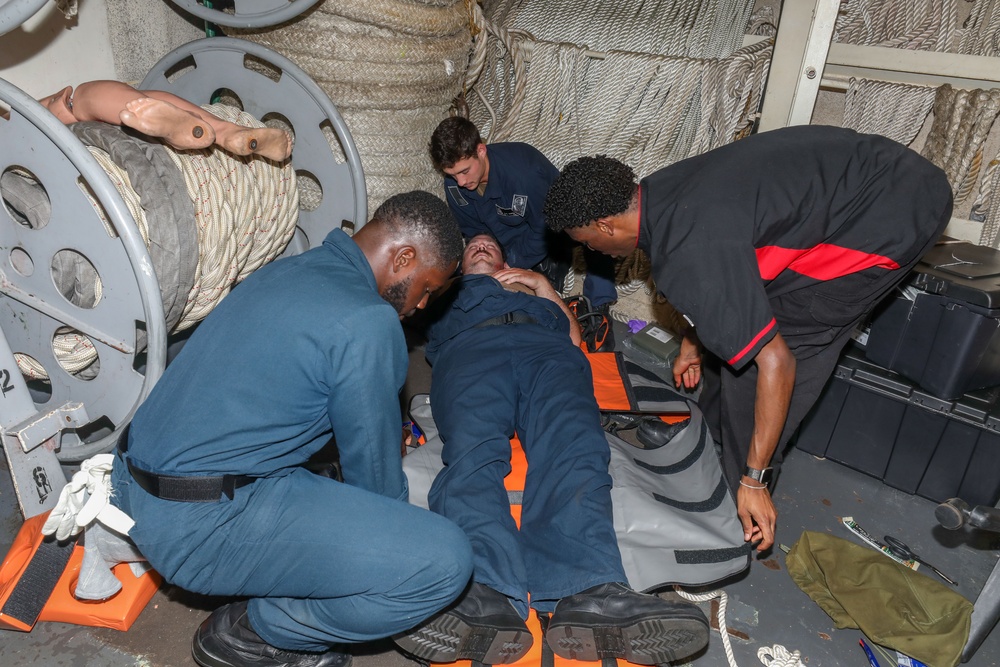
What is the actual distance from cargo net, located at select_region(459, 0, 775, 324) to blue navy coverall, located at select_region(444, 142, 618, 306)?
23cm

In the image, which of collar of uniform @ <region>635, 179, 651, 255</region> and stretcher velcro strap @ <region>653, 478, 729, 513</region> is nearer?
collar of uniform @ <region>635, 179, 651, 255</region>

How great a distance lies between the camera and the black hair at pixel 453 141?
3.44m

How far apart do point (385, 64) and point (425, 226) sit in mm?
1495

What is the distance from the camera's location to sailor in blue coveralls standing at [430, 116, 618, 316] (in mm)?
3498

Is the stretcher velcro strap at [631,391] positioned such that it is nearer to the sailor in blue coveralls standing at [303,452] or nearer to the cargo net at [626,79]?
the cargo net at [626,79]

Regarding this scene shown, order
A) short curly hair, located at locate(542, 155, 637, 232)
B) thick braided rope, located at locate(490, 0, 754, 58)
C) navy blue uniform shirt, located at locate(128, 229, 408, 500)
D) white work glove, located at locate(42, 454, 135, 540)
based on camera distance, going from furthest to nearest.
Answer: thick braided rope, located at locate(490, 0, 754, 58) < short curly hair, located at locate(542, 155, 637, 232) < white work glove, located at locate(42, 454, 135, 540) < navy blue uniform shirt, located at locate(128, 229, 408, 500)

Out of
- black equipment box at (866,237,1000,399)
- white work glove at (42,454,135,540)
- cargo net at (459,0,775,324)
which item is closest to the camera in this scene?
white work glove at (42,454,135,540)

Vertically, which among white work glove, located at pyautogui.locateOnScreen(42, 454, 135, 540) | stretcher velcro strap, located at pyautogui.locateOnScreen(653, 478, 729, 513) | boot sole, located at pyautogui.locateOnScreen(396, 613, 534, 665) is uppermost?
white work glove, located at pyautogui.locateOnScreen(42, 454, 135, 540)

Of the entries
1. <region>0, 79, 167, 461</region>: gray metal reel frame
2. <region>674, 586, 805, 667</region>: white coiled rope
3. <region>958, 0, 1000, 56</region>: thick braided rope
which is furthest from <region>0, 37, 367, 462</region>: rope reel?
<region>958, 0, 1000, 56</region>: thick braided rope

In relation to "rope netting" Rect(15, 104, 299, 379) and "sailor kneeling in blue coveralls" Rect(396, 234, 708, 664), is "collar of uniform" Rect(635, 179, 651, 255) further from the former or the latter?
"rope netting" Rect(15, 104, 299, 379)

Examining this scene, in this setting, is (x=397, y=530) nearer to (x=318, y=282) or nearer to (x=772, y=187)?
(x=318, y=282)

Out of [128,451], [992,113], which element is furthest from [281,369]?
[992,113]

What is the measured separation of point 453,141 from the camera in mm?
3447

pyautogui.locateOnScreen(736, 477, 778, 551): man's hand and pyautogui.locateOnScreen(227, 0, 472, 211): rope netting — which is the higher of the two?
pyautogui.locateOnScreen(227, 0, 472, 211): rope netting
